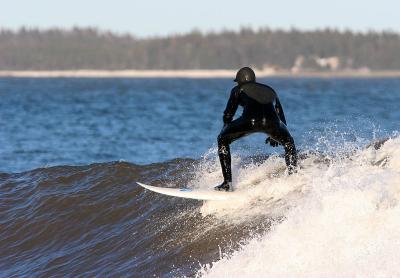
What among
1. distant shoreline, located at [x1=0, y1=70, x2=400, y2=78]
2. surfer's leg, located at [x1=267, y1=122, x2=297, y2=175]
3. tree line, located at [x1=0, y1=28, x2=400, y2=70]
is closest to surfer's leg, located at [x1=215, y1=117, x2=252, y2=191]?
surfer's leg, located at [x1=267, y1=122, x2=297, y2=175]

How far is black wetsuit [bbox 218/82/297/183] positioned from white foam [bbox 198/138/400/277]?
3.27 ft

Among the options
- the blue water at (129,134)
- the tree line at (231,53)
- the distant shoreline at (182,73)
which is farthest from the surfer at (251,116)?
the tree line at (231,53)

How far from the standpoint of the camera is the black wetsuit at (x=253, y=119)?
9172 mm

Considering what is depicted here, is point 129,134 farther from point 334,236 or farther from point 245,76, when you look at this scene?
point 334,236

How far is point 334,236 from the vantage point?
7137 millimetres

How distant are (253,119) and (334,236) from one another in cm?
235

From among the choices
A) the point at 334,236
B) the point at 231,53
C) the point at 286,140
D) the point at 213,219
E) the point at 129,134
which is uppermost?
the point at 286,140

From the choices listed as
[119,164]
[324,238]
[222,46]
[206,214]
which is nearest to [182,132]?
[119,164]

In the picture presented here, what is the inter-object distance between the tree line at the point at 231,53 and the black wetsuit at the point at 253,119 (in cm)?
16534

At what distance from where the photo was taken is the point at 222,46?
191 metres

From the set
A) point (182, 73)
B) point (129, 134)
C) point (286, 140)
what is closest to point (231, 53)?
point (182, 73)

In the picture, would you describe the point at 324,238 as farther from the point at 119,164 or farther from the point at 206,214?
the point at 119,164

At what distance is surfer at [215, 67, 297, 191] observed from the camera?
917 cm

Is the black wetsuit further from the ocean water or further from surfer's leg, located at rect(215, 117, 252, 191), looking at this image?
the ocean water
